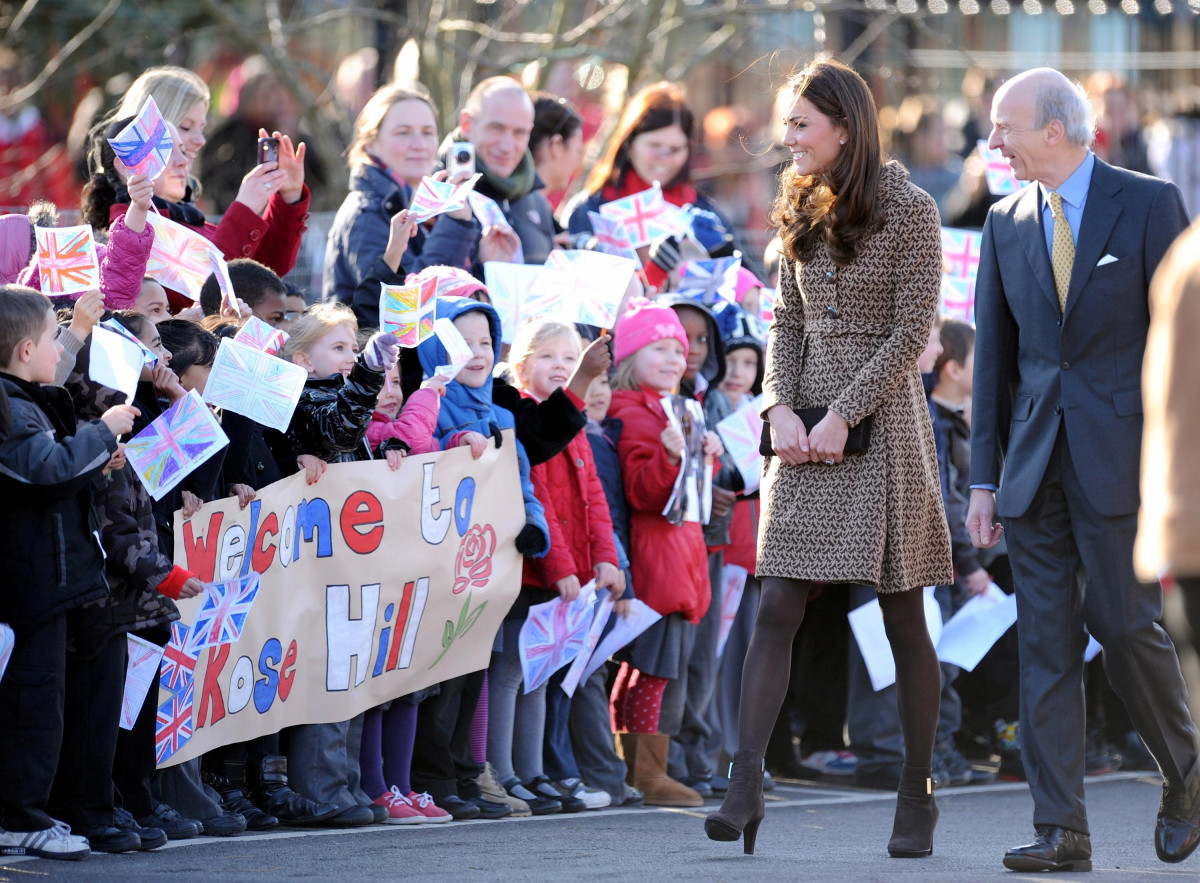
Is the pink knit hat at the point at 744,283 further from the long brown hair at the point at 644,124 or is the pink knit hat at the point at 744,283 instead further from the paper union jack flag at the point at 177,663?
the paper union jack flag at the point at 177,663

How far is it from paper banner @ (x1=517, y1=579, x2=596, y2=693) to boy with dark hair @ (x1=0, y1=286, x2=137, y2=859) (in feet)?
6.96

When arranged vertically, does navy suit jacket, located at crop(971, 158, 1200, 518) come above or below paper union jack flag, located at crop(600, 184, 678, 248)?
below

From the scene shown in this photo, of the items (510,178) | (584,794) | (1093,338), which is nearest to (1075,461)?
(1093,338)

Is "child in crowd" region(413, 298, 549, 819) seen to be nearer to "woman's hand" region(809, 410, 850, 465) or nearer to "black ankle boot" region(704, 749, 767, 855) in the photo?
"black ankle boot" region(704, 749, 767, 855)

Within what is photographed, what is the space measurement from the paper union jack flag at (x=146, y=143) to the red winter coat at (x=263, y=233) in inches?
28.7

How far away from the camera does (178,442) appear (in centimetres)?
609

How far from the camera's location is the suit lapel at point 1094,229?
5.82 meters

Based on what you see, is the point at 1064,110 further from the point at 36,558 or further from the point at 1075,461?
the point at 36,558

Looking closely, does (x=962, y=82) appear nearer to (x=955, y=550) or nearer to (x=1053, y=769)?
(x=955, y=550)

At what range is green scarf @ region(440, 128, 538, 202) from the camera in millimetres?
8664

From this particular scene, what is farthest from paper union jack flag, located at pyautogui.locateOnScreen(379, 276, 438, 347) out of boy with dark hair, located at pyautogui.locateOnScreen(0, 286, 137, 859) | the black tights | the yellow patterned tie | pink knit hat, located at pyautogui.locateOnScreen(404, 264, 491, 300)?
the yellow patterned tie

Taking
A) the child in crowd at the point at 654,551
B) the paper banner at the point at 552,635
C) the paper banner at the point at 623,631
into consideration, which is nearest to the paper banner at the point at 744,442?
the child in crowd at the point at 654,551

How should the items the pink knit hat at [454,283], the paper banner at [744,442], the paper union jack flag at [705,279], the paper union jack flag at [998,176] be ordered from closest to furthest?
the pink knit hat at [454,283] → the paper banner at [744,442] → the paper union jack flag at [705,279] → the paper union jack flag at [998,176]

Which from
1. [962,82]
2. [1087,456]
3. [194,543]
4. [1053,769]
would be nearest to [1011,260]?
[1087,456]
